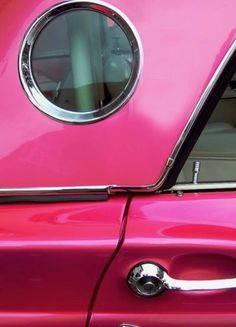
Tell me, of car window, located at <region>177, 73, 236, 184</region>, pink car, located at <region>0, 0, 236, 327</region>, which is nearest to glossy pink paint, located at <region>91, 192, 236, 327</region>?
pink car, located at <region>0, 0, 236, 327</region>

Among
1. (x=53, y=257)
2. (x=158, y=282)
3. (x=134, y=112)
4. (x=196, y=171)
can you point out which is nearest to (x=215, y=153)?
(x=196, y=171)

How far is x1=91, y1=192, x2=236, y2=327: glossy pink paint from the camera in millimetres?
1382

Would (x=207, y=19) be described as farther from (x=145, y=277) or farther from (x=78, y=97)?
(x=145, y=277)

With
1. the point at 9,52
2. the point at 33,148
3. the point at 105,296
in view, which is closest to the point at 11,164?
the point at 33,148

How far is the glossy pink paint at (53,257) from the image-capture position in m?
1.39

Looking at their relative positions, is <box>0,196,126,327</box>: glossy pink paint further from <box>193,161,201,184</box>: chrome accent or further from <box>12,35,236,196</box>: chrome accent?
<box>193,161,201,184</box>: chrome accent

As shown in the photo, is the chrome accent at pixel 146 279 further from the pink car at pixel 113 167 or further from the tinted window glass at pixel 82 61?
the tinted window glass at pixel 82 61

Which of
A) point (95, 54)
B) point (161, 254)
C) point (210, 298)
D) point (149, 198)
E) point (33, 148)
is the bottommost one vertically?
point (210, 298)

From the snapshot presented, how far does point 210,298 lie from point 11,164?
0.63m

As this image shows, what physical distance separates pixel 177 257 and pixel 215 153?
17.6 inches

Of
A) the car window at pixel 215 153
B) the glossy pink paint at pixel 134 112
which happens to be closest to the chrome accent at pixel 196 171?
the car window at pixel 215 153

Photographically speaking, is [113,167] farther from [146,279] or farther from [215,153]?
[215,153]

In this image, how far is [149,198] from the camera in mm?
1458

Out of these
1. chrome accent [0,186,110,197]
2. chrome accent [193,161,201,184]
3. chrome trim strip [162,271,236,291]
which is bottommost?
chrome trim strip [162,271,236,291]
